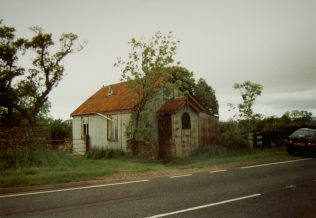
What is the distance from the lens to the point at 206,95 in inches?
2100

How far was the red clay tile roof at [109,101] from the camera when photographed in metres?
27.4

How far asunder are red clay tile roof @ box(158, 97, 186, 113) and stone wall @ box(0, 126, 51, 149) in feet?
31.0

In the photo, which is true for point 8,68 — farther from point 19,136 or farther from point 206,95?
point 206,95

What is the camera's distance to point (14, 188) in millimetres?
11234

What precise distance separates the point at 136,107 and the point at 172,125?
3041mm


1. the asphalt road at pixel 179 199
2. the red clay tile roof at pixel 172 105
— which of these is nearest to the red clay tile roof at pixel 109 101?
the red clay tile roof at pixel 172 105

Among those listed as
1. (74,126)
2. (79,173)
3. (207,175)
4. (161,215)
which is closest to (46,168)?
(79,173)

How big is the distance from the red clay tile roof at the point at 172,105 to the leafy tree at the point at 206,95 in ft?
84.5

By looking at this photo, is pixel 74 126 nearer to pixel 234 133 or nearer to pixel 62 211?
pixel 234 133

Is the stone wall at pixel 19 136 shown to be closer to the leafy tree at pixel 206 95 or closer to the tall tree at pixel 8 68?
the tall tree at pixel 8 68

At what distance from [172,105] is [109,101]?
23.3ft

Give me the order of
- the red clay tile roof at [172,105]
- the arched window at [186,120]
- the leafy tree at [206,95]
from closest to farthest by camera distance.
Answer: the red clay tile roof at [172,105] < the arched window at [186,120] < the leafy tree at [206,95]

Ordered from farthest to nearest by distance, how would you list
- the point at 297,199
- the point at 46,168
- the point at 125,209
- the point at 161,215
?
the point at 46,168 < the point at 297,199 < the point at 125,209 < the point at 161,215

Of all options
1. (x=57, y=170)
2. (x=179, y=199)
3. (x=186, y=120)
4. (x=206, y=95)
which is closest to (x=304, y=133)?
(x=186, y=120)
